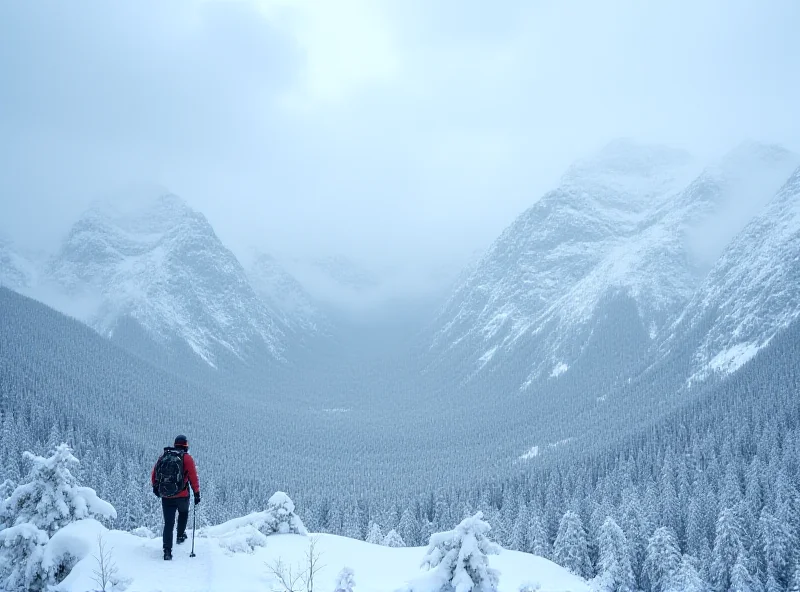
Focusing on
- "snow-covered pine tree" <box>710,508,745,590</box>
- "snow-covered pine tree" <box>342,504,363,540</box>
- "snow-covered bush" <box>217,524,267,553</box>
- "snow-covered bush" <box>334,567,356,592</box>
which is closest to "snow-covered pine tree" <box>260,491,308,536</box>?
"snow-covered bush" <box>217,524,267,553</box>

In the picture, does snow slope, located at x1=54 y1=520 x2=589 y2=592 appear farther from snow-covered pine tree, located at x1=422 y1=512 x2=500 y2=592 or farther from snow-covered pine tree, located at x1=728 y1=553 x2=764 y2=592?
snow-covered pine tree, located at x1=728 y1=553 x2=764 y2=592

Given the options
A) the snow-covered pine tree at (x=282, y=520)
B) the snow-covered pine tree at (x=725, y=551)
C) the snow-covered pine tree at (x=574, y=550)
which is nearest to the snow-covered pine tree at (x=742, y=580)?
the snow-covered pine tree at (x=725, y=551)

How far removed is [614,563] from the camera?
2628 inches

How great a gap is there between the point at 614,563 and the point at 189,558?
5944 centimetres

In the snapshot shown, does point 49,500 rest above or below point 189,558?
above

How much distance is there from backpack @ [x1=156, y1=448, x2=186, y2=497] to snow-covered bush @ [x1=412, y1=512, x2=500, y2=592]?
9.18 m

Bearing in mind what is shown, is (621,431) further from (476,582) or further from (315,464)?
(476,582)

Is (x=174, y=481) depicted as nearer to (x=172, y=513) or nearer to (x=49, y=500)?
(x=172, y=513)

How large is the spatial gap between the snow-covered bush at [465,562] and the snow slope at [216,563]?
1.98 m

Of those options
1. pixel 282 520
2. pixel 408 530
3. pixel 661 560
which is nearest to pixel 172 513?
pixel 282 520

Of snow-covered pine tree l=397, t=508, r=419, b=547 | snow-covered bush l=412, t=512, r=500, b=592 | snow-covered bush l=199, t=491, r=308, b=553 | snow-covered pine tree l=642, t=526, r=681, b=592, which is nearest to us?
snow-covered bush l=412, t=512, r=500, b=592

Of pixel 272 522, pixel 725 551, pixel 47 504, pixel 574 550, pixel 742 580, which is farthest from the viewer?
pixel 574 550

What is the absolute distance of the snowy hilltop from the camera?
690 inches

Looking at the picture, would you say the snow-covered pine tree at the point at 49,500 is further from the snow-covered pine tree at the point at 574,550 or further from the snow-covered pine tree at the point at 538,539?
the snow-covered pine tree at the point at 538,539
